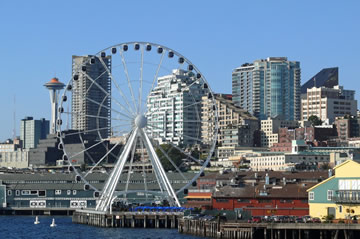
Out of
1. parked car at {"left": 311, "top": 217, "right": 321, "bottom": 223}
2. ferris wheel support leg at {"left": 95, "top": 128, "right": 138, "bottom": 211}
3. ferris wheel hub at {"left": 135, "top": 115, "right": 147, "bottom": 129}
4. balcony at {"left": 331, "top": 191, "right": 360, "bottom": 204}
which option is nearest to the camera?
parked car at {"left": 311, "top": 217, "right": 321, "bottom": 223}

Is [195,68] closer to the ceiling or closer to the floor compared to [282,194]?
closer to the ceiling

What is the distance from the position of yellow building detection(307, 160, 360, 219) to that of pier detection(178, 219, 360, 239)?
20.1 ft

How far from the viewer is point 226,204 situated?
435 ft

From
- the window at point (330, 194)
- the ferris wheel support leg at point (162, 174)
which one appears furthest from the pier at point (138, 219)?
the window at point (330, 194)

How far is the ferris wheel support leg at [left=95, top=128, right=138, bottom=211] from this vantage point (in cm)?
12688

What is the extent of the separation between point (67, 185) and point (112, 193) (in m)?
54.3

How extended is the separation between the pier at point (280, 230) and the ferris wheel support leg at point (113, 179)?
843 inches

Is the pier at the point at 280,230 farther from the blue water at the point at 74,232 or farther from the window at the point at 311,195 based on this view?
the window at the point at 311,195

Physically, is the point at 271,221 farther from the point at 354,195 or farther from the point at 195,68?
the point at 195,68

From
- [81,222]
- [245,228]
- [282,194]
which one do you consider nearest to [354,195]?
[245,228]

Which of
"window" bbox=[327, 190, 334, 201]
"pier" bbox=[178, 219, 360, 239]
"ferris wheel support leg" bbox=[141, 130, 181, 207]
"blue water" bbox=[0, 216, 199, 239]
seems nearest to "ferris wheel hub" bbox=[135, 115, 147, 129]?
"ferris wheel support leg" bbox=[141, 130, 181, 207]

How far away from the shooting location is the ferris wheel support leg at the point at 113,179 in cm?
12688

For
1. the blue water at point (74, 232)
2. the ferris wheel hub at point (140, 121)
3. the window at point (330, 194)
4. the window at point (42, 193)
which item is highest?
the ferris wheel hub at point (140, 121)

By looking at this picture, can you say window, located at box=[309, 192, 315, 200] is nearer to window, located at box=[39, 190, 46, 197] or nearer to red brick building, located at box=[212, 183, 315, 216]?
red brick building, located at box=[212, 183, 315, 216]
